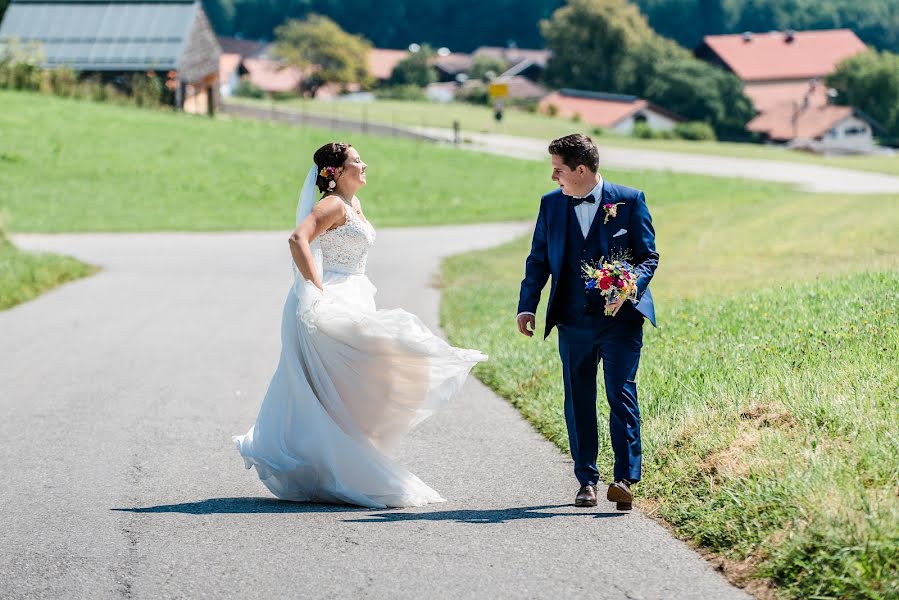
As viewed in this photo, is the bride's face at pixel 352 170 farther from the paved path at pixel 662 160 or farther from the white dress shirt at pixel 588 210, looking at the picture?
the paved path at pixel 662 160

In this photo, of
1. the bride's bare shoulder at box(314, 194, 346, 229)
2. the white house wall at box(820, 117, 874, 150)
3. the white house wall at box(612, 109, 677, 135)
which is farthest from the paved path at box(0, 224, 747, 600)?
the white house wall at box(820, 117, 874, 150)

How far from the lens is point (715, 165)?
5581 cm

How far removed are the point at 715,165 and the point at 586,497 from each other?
50400mm

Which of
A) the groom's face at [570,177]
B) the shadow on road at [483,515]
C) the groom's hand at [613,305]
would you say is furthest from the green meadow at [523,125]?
the shadow on road at [483,515]

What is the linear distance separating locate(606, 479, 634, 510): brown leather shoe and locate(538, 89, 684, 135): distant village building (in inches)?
3787

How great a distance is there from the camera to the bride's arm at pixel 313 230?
748 cm

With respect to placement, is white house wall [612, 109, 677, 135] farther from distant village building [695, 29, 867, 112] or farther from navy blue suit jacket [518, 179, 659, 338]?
navy blue suit jacket [518, 179, 659, 338]

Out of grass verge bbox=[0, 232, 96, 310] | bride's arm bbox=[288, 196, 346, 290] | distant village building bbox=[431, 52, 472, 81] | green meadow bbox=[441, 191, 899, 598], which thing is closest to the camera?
green meadow bbox=[441, 191, 899, 598]

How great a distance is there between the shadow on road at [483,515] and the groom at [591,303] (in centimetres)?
14

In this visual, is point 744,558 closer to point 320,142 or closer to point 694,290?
point 694,290

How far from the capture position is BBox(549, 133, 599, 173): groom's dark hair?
6902mm

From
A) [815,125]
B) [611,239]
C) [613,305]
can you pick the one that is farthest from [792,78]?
[613,305]

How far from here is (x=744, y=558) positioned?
19.0ft

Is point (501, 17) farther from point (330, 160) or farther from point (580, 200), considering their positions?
point (580, 200)
